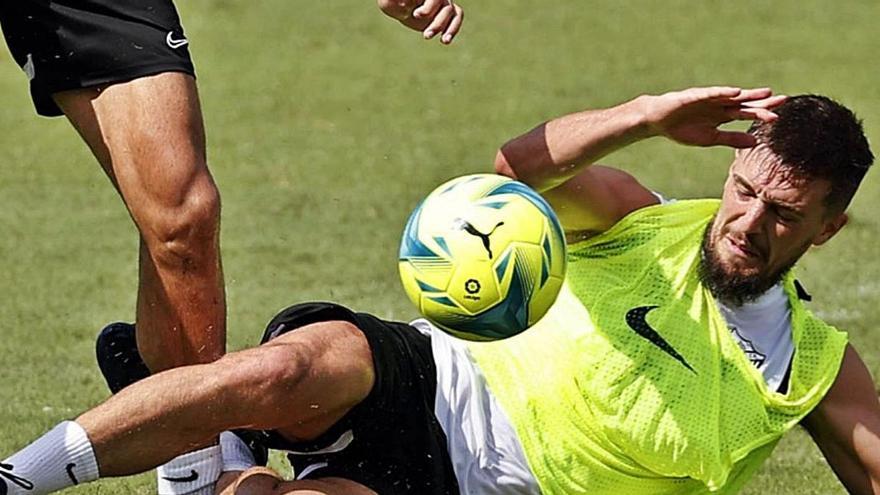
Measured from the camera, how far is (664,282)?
17.0 ft

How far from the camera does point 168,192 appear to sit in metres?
4.77

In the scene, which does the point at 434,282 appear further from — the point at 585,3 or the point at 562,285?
the point at 585,3

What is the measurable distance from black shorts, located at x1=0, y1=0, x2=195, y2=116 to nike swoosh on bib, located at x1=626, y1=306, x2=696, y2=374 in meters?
1.44

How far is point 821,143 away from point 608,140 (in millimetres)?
695

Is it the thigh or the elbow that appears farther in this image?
the elbow

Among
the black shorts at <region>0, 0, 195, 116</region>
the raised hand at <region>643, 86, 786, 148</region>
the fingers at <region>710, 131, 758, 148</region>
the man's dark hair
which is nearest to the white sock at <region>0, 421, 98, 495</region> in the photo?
the black shorts at <region>0, 0, 195, 116</region>

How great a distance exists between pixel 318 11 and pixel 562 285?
11.2 m

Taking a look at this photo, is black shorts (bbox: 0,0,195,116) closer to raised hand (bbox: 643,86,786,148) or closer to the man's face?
raised hand (bbox: 643,86,786,148)

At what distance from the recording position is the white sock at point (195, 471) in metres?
4.99

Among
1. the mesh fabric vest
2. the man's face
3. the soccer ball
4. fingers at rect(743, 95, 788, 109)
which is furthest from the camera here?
the man's face

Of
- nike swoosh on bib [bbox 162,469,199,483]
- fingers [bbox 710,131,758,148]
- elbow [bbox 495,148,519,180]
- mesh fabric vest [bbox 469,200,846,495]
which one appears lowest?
nike swoosh on bib [bbox 162,469,199,483]

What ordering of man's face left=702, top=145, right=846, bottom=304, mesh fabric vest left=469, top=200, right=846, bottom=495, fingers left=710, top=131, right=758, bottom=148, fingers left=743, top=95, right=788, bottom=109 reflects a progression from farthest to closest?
man's face left=702, top=145, right=846, bottom=304 → mesh fabric vest left=469, top=200, right=846, bottom=495 → fingers left=710, top=131, right=758, bottom=148 → fingers left=743, top=95, right=788, bottom=109

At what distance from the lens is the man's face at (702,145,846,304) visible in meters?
5.08

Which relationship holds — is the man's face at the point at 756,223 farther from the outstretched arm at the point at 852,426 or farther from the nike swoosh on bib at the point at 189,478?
the nike swoosh on bib at the point at 189,478
